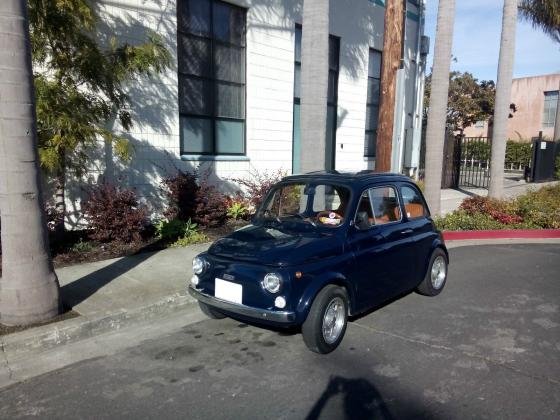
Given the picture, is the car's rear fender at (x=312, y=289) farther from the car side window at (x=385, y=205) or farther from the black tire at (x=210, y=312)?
the black tire at (x=210, y=312)

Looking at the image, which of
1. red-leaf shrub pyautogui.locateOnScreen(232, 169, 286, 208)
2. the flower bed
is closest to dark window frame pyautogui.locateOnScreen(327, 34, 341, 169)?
red-leaf shrub pyautogui.locateOnScreen(232, 169, 286, 208)

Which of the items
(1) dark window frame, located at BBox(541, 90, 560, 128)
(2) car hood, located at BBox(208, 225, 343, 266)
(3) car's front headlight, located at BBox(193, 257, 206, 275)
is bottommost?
(3) car's front headlight, located at BBox(193, 257, 206, 275)

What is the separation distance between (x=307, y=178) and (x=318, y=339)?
6.12 ft

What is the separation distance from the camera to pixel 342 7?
14.0 meters

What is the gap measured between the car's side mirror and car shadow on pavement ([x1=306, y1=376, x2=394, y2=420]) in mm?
1551

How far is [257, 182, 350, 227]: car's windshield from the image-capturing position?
4.70m

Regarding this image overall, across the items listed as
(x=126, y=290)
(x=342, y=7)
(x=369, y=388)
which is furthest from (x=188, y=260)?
(x=342, y=7)

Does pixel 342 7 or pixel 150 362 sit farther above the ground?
pixel 342 7

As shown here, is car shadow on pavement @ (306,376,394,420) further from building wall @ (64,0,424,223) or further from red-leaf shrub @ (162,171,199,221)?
building wall @ (64,0,424,223)

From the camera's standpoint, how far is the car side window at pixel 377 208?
4.72m

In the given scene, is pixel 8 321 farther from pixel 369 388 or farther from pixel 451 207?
pixel 451 207

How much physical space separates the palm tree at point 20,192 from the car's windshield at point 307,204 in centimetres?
234

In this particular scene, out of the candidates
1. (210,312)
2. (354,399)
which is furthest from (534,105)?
(354,399)

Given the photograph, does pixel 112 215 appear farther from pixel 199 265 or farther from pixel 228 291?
pixel 228 291
